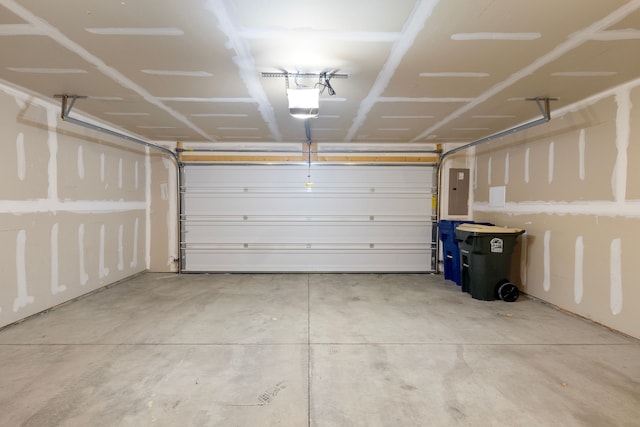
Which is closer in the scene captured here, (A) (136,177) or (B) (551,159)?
(B) (551,159)

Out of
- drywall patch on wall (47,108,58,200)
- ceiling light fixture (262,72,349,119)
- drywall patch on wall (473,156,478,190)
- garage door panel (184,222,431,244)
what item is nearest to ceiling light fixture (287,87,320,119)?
ceiling light fixture (262,72,349,119)

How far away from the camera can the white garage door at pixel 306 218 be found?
18.8ft

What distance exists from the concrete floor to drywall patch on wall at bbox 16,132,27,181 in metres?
1.56

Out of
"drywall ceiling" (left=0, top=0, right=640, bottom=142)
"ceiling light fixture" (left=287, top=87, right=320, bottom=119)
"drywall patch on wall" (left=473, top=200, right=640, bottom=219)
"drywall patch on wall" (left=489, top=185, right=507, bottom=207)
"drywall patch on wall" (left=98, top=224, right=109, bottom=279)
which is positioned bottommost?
"drywall patch on wall" (left=98, top=224, right=109, bottom=279)

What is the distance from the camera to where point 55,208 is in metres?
3.67

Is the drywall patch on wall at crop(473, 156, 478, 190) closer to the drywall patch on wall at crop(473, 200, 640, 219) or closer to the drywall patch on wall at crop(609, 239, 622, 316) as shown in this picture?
the drywall patch on wall at crop(473, 200, 640, 219)

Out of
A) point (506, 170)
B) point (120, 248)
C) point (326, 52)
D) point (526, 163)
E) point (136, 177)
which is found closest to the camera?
point (326, 52)

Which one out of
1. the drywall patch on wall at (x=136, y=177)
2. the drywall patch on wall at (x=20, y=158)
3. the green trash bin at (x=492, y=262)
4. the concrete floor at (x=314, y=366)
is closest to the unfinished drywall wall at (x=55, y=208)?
the drywall patch on wall at (x=20, y=158)

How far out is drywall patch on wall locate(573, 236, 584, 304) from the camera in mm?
3422

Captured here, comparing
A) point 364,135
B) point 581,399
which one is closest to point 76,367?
point 581,399

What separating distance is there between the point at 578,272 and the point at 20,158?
6.13 m

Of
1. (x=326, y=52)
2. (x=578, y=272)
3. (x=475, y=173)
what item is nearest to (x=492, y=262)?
(x=578, y=272)

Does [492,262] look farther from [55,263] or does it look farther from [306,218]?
[55,263]

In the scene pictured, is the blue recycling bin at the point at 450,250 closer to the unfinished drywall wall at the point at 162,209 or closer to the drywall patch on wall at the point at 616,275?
the drywall patch on wall at the point at 616,275
